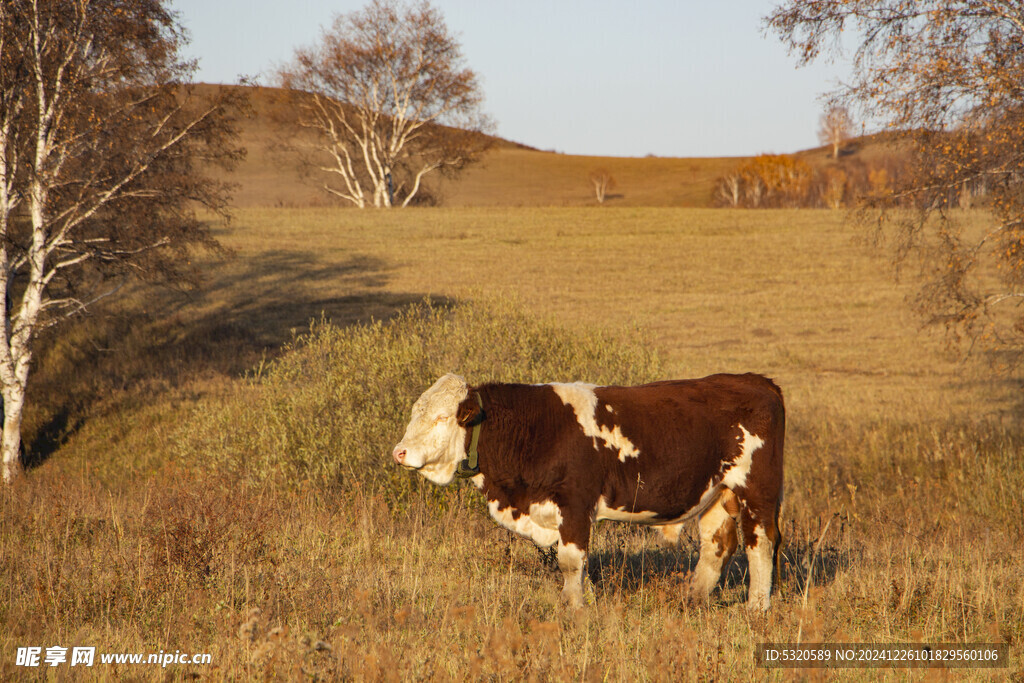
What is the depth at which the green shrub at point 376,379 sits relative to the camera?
33.6ft

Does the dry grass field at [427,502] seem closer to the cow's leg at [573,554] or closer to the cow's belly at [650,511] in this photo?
the cow's leg at [573,554]

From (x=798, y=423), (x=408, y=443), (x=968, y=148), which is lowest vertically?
(x=798, y=423)

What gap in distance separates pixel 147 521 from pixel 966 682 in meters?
6.13

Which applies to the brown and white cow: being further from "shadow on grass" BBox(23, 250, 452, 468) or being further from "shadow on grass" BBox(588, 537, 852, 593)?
"shadow on grass" BBox(23, 250, 452, 468)

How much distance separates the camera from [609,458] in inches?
217

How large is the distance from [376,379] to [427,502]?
2858 millimetres

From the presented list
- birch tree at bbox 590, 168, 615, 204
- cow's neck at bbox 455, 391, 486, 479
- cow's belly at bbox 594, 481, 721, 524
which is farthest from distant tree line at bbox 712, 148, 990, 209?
cow's neck at bbox 455, 391, 486, 479

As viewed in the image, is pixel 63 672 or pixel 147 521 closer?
pixel 63 672

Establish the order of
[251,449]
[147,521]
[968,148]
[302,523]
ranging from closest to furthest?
1. [147,521]
2. [302,523]
3. [968,148]
4. [251,449]

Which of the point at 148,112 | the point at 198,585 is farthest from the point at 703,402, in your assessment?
the point at 148,112

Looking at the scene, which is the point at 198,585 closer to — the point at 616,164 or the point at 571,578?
the point at 571,578

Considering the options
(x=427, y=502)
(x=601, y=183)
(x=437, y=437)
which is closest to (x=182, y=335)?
(x=427, y=502)

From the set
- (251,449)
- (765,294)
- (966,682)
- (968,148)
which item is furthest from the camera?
(765,294)

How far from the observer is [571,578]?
526 centimetres
